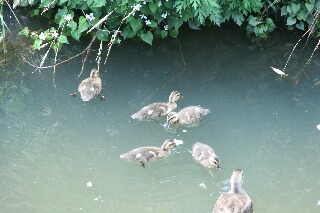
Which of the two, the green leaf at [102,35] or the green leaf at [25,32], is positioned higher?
the green leaf at [25,32]

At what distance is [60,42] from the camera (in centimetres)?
825

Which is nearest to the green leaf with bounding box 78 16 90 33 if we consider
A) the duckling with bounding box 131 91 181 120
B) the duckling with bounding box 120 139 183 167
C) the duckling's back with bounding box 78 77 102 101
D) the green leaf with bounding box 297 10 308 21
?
the duckling's back with bounding box 78 77 102 101

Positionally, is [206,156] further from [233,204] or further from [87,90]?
[87,90]

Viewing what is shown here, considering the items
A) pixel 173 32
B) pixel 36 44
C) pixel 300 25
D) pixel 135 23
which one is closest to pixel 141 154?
pixel 135 23

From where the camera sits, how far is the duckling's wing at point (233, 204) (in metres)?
6.11

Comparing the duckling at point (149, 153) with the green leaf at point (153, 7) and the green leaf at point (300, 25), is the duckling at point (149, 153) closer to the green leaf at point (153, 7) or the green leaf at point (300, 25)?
the green leaf at point (153, 7)

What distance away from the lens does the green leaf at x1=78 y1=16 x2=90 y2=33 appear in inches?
326

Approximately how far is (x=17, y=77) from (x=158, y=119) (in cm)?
200

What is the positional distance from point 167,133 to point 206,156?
2.45 ft

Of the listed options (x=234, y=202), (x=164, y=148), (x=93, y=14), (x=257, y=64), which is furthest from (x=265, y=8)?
(x=234, y=202)

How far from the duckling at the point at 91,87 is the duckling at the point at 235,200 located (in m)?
2.20

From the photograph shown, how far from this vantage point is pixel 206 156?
22.6 feet

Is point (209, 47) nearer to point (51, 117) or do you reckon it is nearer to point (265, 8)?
point (265, 8)

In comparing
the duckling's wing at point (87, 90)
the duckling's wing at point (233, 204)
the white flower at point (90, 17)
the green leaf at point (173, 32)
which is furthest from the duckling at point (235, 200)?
the white flower at point (90, 17)
